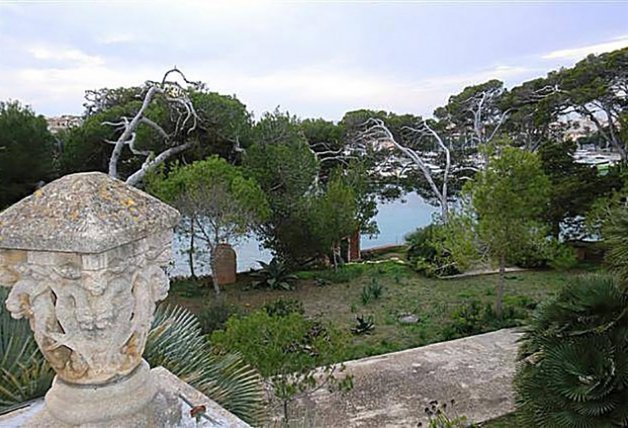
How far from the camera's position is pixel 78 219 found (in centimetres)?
135

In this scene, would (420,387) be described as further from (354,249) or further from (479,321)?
(354,249)

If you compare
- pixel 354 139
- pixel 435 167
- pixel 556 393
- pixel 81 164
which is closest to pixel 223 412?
pixel 556 393

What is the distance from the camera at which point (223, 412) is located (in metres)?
1.76

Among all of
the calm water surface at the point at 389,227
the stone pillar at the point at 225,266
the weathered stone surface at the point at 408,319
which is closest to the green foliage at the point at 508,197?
the weathered stone surface at the point at 408,319

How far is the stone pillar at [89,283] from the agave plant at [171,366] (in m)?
0.90

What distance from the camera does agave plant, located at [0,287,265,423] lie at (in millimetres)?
2330

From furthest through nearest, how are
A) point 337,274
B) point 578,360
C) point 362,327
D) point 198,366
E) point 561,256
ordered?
1. point 337,274
2. point 561,256
3. point 362,327
4. point 578,360
5. point 198,366

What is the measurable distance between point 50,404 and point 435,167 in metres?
19.1

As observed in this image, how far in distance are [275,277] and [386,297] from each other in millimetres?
2758

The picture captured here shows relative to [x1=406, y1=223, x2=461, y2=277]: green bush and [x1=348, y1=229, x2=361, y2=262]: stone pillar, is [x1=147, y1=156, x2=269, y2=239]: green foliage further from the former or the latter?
[x1=348, y1=229, x2=361, y2=262]: stone pillar

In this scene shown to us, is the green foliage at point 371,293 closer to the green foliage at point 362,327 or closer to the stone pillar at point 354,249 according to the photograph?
the green foliage at point 362,327

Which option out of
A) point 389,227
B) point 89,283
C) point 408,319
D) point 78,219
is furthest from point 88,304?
point 389,227

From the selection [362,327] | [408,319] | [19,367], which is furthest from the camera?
[408,319]

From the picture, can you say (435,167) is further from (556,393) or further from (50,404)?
(50,404)
